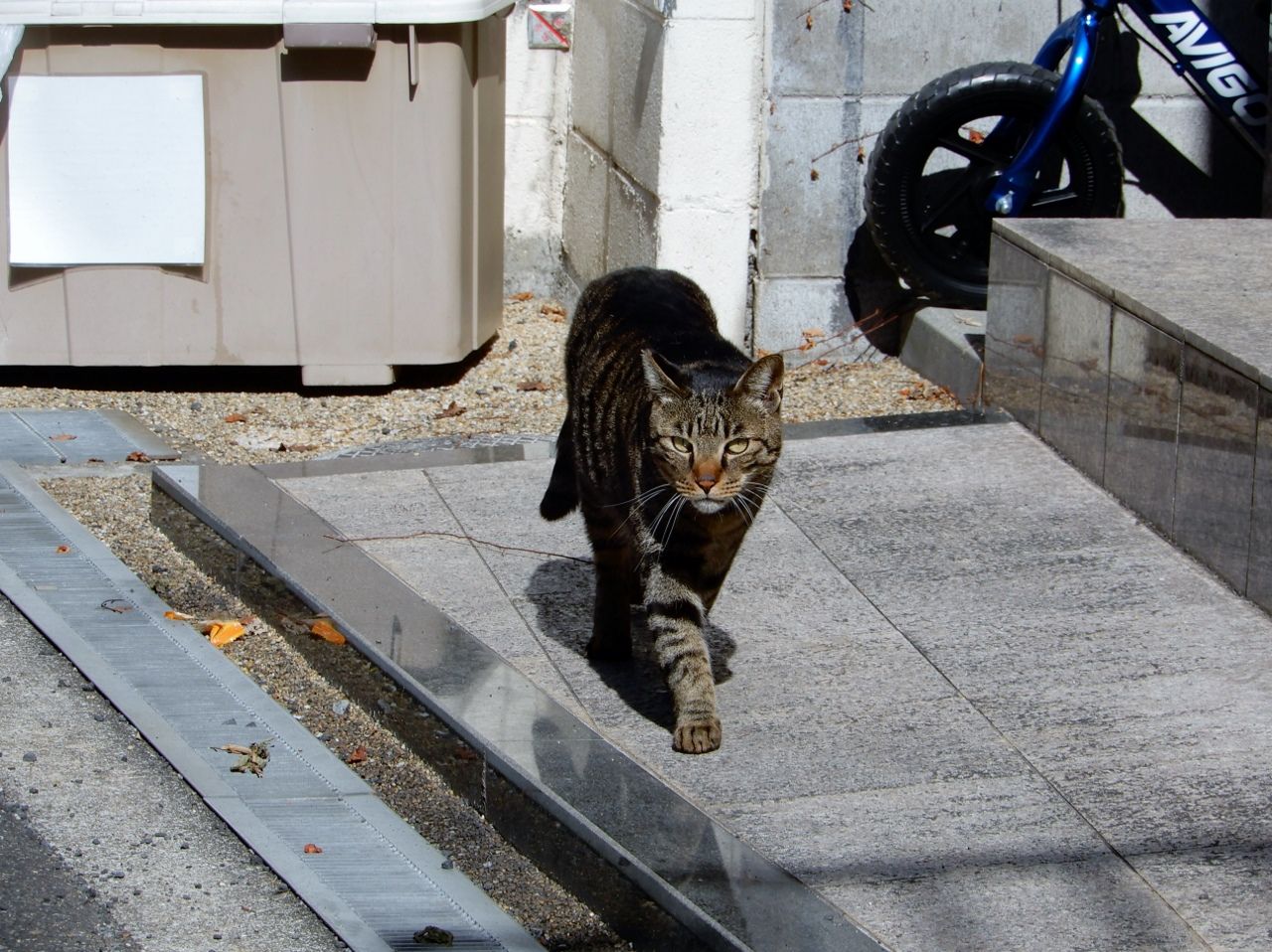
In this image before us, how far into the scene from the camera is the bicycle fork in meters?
6.46

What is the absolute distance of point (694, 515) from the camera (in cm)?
396

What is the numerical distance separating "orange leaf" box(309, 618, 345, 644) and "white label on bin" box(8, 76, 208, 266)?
8.46 feet

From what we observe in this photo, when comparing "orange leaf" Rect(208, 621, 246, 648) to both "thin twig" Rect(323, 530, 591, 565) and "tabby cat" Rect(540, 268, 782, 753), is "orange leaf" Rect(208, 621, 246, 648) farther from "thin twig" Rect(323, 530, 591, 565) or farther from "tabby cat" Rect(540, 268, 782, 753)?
"tabby cat" Rect(540, 268, 782, 753)

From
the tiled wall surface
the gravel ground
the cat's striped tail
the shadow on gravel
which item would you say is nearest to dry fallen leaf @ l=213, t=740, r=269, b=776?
the gravel ground

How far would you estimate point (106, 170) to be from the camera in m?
6.59

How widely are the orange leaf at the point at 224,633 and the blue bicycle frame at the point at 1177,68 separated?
11.7ft

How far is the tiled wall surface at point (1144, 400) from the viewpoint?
463cm

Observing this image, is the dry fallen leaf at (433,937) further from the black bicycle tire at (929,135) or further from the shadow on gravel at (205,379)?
the black bicycle tire at (929,135)

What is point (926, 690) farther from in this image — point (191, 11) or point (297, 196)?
point (191, 11)

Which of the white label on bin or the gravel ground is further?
the white label on bin

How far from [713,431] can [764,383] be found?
0.20 metres

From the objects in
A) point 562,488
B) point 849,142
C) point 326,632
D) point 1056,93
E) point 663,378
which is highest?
point 1056,93

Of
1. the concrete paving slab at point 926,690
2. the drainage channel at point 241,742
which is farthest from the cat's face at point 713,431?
the drainage channel at point 241,742

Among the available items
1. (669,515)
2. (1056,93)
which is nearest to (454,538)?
(669,515)
